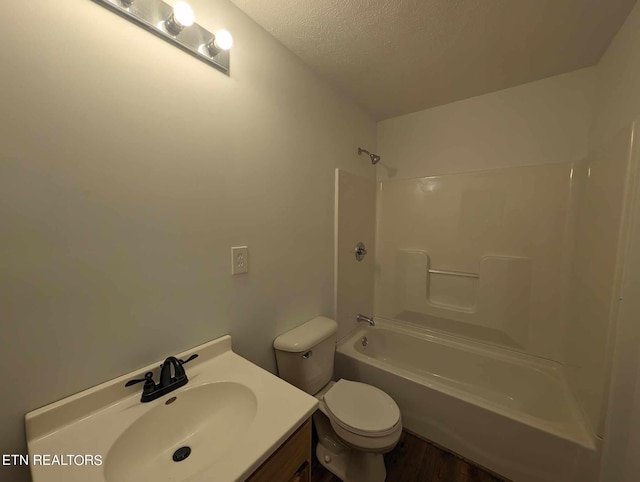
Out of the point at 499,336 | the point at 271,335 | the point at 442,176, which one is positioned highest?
→ the point at 442,176

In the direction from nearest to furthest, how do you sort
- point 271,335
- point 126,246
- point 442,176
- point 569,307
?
point 126,246 → point 271,335 → point 569,307 → point 442,176

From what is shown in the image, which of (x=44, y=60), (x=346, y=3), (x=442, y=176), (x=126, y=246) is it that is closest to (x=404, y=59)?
(x=346, y=3)

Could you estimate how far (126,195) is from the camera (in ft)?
2.54

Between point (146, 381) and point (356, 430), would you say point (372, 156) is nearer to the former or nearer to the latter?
point (356, 430)

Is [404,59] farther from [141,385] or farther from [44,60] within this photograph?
[141,385]

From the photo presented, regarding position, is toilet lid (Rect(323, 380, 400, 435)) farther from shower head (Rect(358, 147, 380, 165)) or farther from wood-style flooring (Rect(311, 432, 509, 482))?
shower head (Rect(358, 147, 380, 165))

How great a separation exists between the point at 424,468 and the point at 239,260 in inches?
63.3

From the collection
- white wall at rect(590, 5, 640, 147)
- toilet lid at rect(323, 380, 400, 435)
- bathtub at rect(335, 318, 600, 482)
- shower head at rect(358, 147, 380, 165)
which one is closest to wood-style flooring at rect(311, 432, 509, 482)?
bathtub at rect(335, 318, 600, 482)

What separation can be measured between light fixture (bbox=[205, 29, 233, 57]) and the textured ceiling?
0.30 meters

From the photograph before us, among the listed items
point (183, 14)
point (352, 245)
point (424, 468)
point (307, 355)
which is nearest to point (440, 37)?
point (183, 14)

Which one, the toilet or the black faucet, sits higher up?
the black faucet

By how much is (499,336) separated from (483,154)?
4.62 ft

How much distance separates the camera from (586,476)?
1.05 m

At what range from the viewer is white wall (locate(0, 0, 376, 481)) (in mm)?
608
